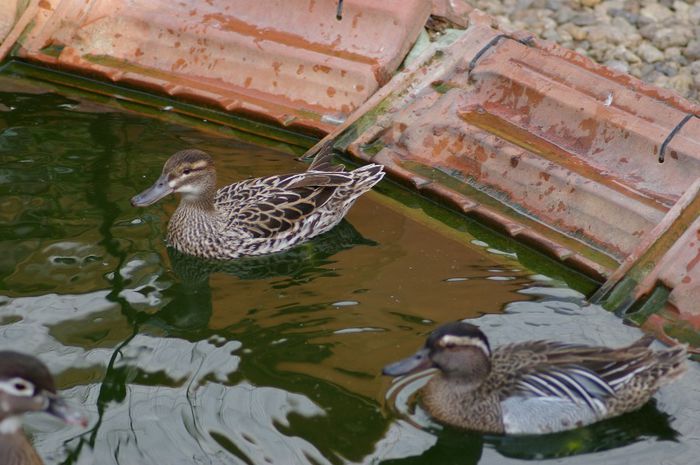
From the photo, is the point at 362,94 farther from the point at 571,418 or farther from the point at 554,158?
the point at 571,418

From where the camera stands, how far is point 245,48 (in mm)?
10227

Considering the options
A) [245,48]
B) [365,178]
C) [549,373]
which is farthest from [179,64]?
[549,373]

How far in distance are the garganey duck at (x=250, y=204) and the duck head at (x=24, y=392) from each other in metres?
2.80

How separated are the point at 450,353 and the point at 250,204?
2.74m

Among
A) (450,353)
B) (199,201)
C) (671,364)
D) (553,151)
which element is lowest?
(199,201)

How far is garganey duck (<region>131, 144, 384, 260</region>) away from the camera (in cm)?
859

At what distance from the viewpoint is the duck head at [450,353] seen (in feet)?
21.9

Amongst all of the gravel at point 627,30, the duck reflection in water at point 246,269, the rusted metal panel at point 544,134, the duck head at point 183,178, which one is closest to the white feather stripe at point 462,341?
the duck reflection in water at point 246,269

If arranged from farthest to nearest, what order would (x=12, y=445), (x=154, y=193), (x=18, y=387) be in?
(x=154, y=193) → (x=12, y=445) → (x=18, y=387)

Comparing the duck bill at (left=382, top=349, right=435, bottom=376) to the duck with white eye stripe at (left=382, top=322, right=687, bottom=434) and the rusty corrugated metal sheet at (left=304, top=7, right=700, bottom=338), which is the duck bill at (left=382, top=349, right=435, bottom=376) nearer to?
the duck with white eye stripe at (left=382, top=322, right=687, bottom=434)

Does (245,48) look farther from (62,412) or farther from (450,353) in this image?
(62,412)

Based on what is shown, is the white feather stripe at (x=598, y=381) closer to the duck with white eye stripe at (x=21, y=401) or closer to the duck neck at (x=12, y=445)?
the duck with white eye stripe at (x=21, y=401)

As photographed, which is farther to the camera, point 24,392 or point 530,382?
point 530,382

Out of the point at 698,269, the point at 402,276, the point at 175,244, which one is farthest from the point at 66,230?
the point at 698,269
